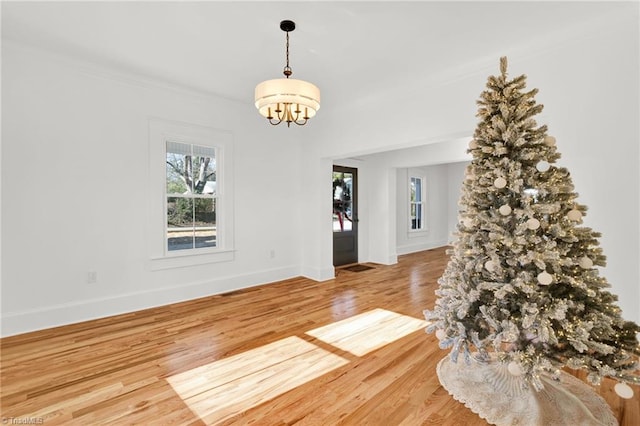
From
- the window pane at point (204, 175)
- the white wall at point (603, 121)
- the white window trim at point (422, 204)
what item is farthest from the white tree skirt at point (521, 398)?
the white window trim at point (422, 204)

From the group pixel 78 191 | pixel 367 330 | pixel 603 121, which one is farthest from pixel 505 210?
pixel 78 191

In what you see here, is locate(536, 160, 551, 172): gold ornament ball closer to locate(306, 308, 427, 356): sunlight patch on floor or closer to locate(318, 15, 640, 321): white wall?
locate(318, 15, 640, 321): white wall

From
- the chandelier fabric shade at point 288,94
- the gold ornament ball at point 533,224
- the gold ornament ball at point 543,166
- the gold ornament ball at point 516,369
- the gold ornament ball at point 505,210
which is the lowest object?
the gold ornament ball at point 516,369

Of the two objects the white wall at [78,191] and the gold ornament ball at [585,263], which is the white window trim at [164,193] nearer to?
the white wall at [78,191]

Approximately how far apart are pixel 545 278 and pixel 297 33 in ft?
8.60

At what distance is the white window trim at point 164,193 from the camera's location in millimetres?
3771

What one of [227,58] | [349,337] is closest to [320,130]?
[227,58]

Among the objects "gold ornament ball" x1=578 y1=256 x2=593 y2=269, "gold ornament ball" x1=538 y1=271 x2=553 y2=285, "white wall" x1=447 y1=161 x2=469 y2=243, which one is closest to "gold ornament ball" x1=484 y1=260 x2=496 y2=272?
"gold ornament ball" x1=538 y1=271 x2=553 y2=285

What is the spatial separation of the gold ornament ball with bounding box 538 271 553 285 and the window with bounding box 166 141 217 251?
3.79 metres

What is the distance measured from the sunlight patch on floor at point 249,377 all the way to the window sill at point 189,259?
1.91 metres

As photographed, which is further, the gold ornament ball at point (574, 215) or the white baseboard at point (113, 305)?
Result: the white baseboard at point (113, 305)

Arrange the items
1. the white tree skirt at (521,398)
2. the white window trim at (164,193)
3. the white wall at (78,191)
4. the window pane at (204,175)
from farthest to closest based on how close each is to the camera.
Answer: the window pane at (204,175), the white window trim at (164,193), the white wall at (78,191), the white tree skirt at (521,398)

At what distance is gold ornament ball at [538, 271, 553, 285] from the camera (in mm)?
1647

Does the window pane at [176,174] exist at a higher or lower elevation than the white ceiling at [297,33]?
lower
